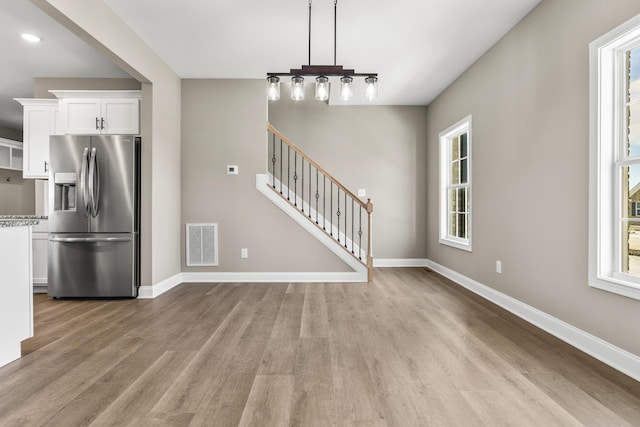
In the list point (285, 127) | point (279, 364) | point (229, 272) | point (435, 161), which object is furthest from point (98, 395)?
point (435, 161)

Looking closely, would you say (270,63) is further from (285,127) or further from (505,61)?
(505,61)

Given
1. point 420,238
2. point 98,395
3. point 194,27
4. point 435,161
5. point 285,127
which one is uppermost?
point 194,27

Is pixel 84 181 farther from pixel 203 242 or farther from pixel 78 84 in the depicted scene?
pixel 78 84

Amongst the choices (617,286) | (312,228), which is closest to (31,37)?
(312,228)

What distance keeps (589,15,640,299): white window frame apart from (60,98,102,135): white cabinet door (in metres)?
4.93

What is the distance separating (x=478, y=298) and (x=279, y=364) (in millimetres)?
2613

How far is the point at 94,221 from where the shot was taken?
12.3 feet

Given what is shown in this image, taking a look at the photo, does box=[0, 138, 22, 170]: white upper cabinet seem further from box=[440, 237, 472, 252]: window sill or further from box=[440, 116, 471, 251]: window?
box=[440, 237, 472, 252]: window sill

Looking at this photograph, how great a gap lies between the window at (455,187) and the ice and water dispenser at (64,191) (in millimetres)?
4751

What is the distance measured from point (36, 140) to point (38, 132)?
0.36 ft

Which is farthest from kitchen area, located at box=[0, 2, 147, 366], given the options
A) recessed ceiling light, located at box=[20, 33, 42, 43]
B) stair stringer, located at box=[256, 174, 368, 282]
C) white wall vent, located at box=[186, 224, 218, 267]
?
stair stringer, located at box=[256, 174, 368, 282]

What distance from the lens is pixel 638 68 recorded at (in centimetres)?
216

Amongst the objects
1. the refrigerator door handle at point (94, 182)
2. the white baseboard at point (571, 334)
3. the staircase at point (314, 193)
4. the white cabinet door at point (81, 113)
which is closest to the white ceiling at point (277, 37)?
the white cabinet door at point (81, 113)

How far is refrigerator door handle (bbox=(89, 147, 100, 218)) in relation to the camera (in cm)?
367
